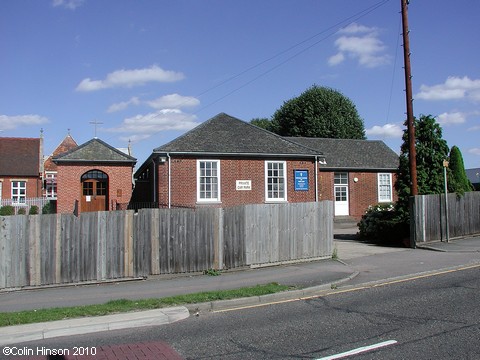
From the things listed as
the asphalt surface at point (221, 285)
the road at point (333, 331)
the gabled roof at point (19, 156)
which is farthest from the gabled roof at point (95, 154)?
the road at point (333, 331)

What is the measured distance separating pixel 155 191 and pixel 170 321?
16.8 metres

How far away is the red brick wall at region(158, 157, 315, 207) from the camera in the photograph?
23047 mm

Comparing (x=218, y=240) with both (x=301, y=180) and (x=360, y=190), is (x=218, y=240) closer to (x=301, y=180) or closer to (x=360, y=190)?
(x=301, y=180)

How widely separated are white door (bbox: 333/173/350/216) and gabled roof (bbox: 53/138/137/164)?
1328 centimetres

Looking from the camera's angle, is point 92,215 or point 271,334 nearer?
point 271,334

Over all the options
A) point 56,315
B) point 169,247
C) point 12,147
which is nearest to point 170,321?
point 56,315

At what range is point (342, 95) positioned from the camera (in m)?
52.9

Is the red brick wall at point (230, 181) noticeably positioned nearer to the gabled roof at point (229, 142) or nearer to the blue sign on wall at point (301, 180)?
the blue sign on wall at point (301, 180)

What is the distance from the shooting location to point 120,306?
8508mm

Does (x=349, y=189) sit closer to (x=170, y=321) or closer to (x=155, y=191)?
(x=155, y=191)

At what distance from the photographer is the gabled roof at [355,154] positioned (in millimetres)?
31469

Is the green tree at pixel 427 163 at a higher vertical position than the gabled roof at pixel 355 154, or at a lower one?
lower

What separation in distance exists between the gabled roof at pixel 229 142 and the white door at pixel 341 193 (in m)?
6.37

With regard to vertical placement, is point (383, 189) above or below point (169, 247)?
above
